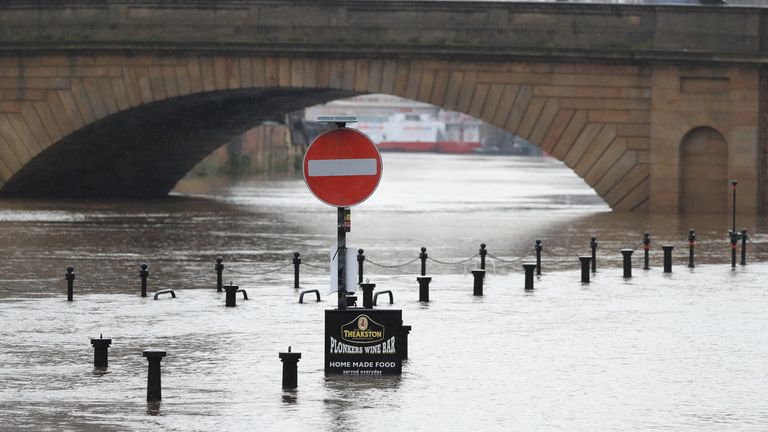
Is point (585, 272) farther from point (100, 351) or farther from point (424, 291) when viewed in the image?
point (100, 351)

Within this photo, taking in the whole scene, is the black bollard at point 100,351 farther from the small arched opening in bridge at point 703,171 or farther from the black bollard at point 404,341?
the small arched opening in bridge at point 703,171

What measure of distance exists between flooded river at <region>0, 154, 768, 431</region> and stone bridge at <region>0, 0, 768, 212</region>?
28.4 feet

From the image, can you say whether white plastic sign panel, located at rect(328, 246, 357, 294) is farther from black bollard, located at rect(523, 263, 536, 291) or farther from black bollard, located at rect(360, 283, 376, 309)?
black bollard, located at rect(523, 263, 536, 291)

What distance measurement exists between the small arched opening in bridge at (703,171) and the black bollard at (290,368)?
115ft

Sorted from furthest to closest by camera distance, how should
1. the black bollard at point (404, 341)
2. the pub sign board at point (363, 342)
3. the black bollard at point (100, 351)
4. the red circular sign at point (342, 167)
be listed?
the black bollard at point (404, 341)
the black bollard at point (100, 351)
the red circular sign at point (342, 167)
the pub sign board at point (363, 342)

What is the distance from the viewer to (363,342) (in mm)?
16219

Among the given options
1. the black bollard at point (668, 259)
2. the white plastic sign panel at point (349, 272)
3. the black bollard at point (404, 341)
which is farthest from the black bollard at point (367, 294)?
the black bollard at point (668, 259)

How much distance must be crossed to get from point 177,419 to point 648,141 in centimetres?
3708

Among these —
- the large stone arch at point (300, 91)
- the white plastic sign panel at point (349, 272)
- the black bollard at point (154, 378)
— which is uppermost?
the large stone arch at point (300, 91)

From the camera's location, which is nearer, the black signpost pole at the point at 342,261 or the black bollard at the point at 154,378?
the black bollard at the point at 154,378

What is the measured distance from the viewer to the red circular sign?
645 inches

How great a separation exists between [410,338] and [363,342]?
2.97 meters

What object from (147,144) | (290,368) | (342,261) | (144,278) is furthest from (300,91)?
(290,368)

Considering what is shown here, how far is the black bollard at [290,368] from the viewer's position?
50.2 feet
